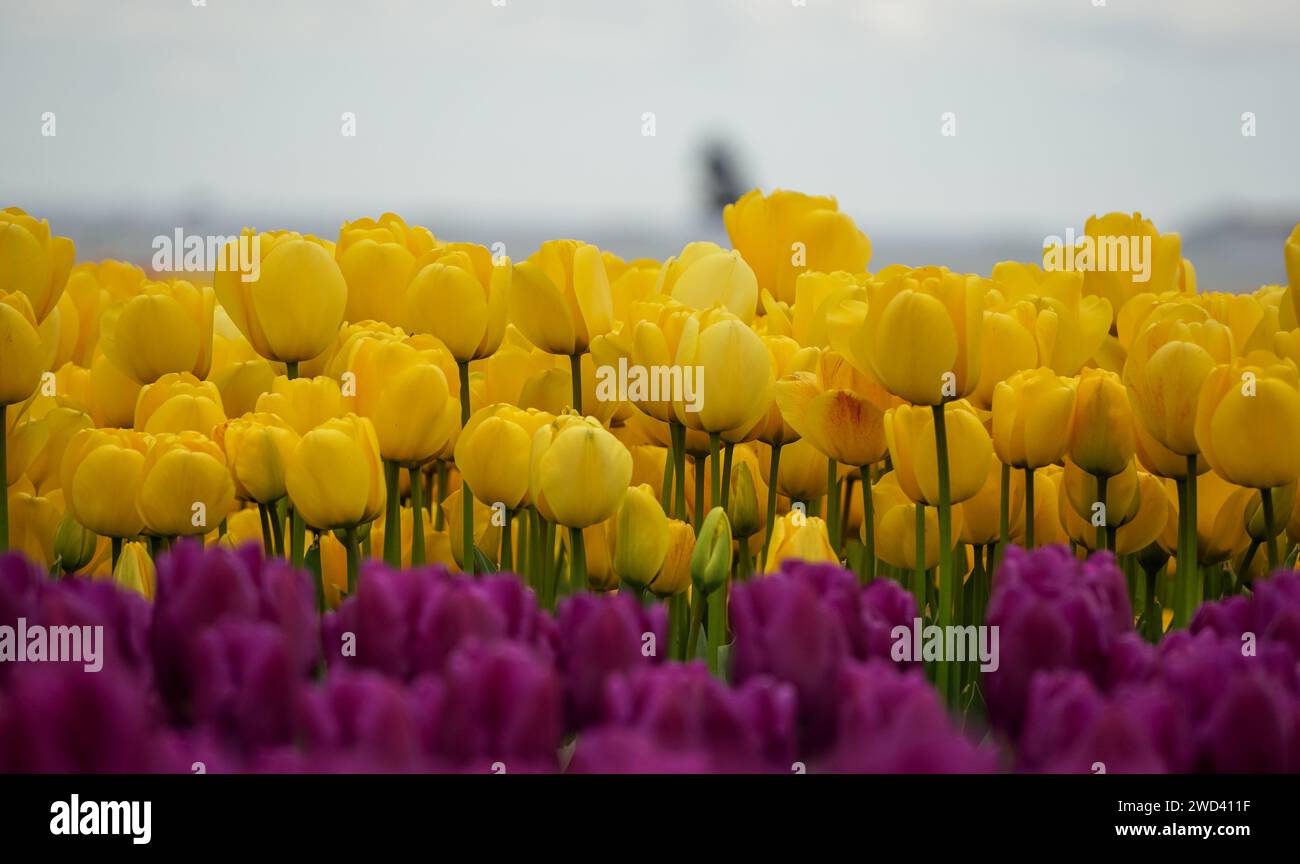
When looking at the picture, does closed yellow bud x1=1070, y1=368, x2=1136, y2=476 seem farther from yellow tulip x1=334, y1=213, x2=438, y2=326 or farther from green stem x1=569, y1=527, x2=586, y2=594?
yellow tulip x1=334, y1=213, x2=438, y2=326

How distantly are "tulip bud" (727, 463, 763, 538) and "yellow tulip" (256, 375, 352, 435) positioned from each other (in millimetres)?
402

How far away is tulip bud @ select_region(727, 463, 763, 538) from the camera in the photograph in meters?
1.35

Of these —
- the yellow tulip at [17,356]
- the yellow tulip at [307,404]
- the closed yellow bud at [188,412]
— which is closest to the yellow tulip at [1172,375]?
the yellow tulip at [307,404]

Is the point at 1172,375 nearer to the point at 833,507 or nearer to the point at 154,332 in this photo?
the point at 833,507

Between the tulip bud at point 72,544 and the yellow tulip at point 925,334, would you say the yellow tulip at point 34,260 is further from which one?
the yellow tulip at point 925,334

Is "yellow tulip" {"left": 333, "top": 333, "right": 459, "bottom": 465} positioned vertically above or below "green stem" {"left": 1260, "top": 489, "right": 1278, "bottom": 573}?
above

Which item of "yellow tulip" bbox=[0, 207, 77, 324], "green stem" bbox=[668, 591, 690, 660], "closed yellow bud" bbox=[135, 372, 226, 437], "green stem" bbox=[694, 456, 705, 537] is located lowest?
"green stem" bbox=[668, 591, 690, 660]

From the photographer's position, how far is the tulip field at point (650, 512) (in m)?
0.58

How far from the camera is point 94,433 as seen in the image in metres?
1.16

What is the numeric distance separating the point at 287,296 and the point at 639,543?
46 cm

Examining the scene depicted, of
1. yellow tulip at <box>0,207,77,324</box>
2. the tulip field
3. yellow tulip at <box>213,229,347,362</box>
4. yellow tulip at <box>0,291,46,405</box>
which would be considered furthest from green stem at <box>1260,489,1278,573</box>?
yellow tulip at <box>0,207,77,324</box>

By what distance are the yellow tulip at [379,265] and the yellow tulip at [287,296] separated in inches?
8.2
